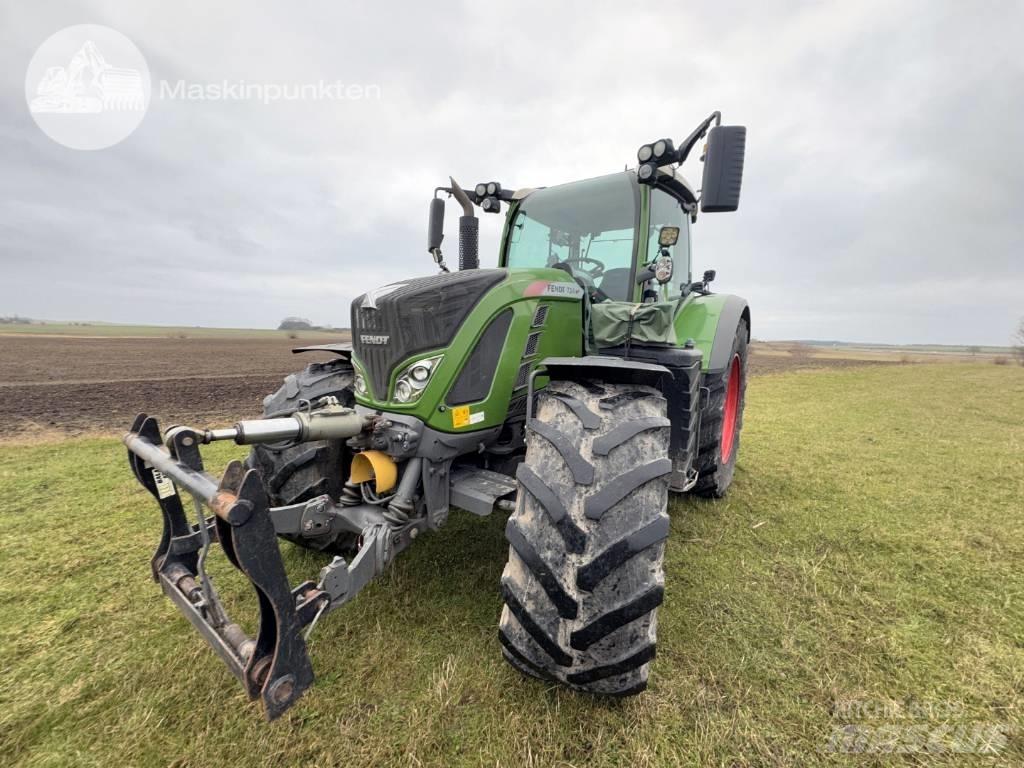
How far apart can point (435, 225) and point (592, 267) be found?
48.0 inches

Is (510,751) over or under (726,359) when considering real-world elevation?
under

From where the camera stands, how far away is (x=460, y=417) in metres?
2.14

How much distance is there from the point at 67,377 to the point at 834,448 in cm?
1855

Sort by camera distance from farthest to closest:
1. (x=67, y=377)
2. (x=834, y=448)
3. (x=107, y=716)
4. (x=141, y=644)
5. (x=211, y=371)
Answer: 1. (x=211, y=371)
2. (x=67, y=377)
3. (x=834, y=448)
4. (x=141, y=644)
5. (x=107, y=716)

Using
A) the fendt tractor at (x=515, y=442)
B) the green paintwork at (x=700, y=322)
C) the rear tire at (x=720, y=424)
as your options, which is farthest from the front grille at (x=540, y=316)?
the rear tire at (x=720, y=424)

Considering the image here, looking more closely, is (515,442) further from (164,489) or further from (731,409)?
(731,409)

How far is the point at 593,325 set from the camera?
265 cm

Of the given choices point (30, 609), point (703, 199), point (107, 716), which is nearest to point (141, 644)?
point (107, 716)

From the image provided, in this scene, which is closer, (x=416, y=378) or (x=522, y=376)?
(x=416, y=378)

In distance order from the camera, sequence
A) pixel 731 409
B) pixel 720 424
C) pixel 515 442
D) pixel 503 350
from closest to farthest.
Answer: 1. pixel 503 350
2. pixel 515 442
3. pixel 720 424
4. pixel 731 409

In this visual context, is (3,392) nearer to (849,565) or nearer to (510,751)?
(510,751)

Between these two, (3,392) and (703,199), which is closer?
(703,199)

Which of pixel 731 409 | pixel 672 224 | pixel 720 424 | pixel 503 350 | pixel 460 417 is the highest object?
pixel 672 224
